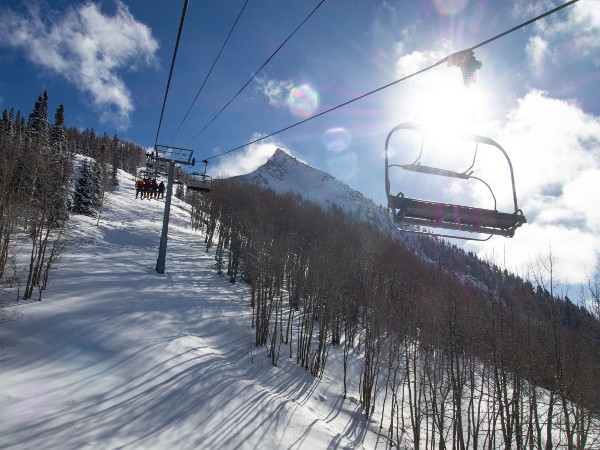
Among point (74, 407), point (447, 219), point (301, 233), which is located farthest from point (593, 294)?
point (301, 233)

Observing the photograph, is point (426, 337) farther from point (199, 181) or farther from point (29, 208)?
point (29, 208)

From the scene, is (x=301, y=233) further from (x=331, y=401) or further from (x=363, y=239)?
(x=331, y=401)

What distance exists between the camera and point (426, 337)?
20.9 meters

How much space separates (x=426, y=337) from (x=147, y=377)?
1785 cm

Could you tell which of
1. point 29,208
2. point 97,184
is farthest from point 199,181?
point 97,184

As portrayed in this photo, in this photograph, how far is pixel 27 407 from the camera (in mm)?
7742

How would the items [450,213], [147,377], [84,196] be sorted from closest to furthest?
[450,213] → [147,377] → [84,196]

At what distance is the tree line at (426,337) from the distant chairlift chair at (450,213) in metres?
12.8

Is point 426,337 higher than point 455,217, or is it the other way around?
point 455,217

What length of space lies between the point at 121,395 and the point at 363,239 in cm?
3874

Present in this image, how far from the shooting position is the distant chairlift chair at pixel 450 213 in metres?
4.38

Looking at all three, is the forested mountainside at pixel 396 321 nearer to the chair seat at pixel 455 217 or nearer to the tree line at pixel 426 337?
the tree line at pixel 426 337

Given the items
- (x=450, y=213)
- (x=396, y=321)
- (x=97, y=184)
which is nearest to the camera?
(x=450, y=213)

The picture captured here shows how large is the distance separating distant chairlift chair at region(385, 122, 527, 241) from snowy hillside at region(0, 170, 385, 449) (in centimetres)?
915
